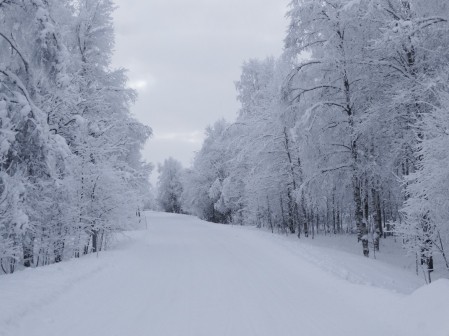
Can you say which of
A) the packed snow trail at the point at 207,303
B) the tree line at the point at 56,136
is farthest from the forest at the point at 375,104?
the tree line at the point at 56,136

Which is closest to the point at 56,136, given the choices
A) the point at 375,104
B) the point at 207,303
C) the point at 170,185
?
the point at 207,303

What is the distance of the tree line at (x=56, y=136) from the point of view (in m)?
9.01

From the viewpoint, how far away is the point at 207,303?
777 cm

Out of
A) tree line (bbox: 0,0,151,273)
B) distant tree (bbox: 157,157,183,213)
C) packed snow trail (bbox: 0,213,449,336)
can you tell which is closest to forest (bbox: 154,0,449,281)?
packed snow trail (bbox: 0,213,449,336)

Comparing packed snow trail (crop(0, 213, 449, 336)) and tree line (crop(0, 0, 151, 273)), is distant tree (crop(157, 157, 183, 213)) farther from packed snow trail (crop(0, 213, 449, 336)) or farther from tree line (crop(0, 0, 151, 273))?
packed snow trail (crop(0, 213, 449, 336))

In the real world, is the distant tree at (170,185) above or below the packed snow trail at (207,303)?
above

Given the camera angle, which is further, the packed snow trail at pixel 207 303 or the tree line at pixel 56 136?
the tree line at pixel 56 136

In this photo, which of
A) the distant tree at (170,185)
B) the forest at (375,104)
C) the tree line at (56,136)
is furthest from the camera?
the distant tree at (170,185)

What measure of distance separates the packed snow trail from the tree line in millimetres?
1773

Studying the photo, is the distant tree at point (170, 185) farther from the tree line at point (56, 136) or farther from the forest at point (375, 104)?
the forest at point (375, 104)

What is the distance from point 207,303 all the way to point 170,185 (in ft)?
268

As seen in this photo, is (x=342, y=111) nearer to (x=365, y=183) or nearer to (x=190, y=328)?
(x=365, y=183)

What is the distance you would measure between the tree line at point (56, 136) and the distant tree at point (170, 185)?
62.1 meters

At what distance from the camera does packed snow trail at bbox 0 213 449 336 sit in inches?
240
